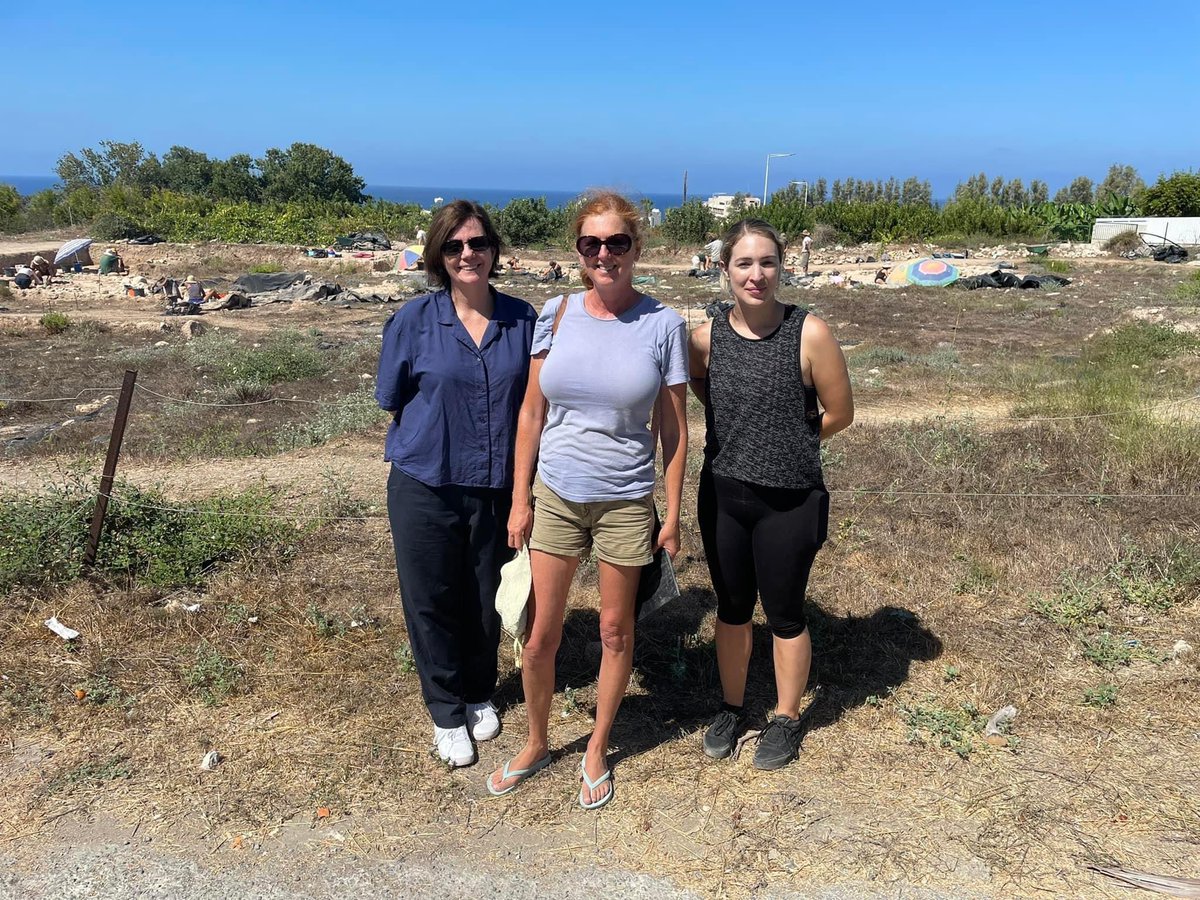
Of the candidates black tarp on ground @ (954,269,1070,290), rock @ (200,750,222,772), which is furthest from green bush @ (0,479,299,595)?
black tarp on ground @ (954,269,1070,290)

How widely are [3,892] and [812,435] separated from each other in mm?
2581

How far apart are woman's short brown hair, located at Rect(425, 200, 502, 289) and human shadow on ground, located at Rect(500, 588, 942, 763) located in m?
1.64

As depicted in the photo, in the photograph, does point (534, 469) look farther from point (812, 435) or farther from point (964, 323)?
point (964, 323)

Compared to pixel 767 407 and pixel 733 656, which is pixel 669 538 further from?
pixel 733 656

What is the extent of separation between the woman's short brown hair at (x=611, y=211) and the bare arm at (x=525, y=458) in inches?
14.5

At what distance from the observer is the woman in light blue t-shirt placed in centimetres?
229

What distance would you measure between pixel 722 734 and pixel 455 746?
2.96ft

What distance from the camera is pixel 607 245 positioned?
7.48 feet

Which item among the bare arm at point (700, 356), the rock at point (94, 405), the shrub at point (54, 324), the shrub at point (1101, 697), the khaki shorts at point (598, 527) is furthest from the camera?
the shrub at point (54, 324)

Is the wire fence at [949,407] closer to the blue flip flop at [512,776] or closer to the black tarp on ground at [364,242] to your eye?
the blue flip flop at [512,776]

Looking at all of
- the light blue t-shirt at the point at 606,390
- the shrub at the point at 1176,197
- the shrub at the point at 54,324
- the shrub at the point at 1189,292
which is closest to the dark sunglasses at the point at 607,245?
the light blue t-shirt at the point at 606,390

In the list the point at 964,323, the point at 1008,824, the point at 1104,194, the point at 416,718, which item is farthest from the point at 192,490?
the point at 1104,194

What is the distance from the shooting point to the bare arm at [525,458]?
8.14ft

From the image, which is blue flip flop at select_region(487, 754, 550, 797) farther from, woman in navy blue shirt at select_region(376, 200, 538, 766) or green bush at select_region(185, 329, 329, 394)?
green bush at select_region(185, 329, 329, 394)
